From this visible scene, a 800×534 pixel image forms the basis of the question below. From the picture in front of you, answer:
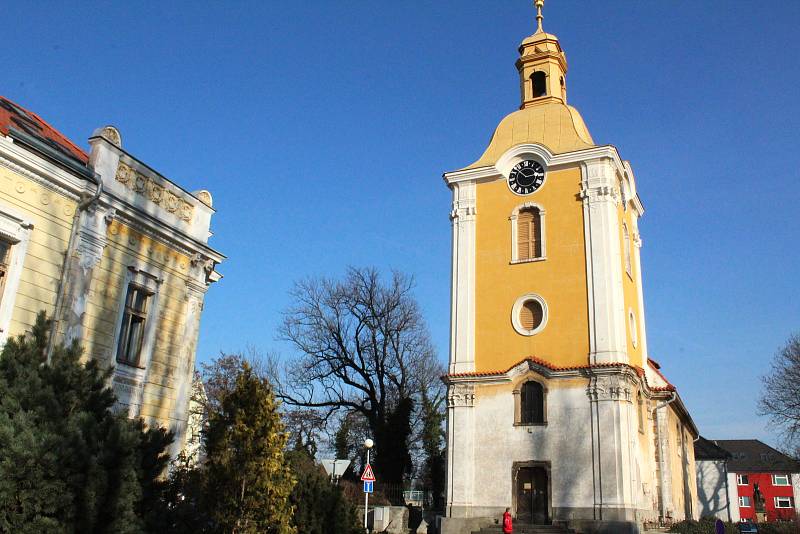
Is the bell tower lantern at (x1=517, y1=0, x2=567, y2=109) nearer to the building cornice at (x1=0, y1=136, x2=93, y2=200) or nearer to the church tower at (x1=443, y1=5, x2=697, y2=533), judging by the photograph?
the church tower at (x1=443, y1=5, x2=697, y2=533)

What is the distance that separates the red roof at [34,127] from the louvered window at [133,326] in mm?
2886

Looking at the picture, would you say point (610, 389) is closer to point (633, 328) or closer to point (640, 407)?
point (640, 407)

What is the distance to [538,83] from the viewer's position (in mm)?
34500

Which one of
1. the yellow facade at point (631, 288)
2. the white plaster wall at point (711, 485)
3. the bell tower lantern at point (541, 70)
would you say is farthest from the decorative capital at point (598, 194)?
the white plaster wall at point (711, 485)

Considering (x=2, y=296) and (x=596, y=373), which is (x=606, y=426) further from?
(x=2, y=296)

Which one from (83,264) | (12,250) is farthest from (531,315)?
(12,250)

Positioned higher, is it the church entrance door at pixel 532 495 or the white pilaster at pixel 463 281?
the white pilaster at pixel 463 281

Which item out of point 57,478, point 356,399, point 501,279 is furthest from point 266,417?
point 356,399

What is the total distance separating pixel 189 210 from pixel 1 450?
9.21 m

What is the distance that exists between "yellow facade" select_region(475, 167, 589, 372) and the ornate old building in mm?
14007

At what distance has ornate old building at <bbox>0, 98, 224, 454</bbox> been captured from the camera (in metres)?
13.0

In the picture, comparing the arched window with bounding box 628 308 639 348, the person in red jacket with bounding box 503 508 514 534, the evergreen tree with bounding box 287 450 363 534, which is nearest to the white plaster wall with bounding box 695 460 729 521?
the arched window with bounding box 628 308 639 348

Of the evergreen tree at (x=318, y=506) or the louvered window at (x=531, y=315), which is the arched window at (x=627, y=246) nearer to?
the louvered window at (x=531, y=315)

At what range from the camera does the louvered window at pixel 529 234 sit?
2967 cm
